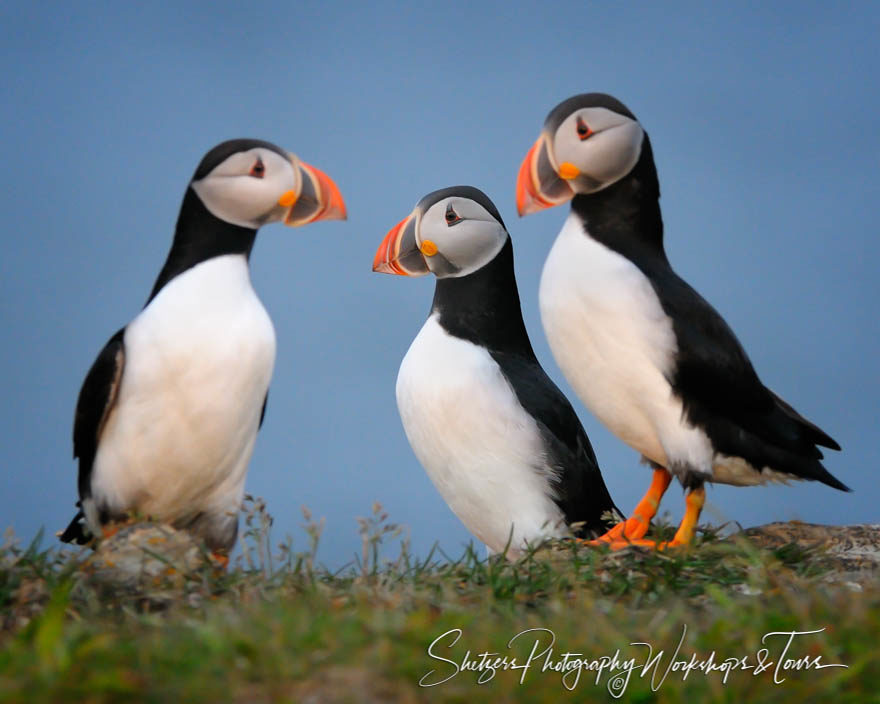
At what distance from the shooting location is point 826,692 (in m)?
2.75

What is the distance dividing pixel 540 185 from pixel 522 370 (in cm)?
98

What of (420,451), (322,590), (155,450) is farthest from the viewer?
(420,451)

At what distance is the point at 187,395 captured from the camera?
449cm

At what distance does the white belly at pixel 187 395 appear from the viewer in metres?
4.50

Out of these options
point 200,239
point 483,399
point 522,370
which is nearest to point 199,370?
point 200,239

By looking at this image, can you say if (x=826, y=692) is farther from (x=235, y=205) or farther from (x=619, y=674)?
(x=235, y=205)

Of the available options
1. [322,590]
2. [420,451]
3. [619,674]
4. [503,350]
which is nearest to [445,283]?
[503,350]

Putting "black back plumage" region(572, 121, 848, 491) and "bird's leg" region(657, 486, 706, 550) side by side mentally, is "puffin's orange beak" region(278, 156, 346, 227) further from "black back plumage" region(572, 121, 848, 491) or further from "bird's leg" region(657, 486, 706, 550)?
"bird's leg" region(657, 486, 706, 550)

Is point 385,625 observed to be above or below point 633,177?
below

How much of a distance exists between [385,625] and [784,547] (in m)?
2.89

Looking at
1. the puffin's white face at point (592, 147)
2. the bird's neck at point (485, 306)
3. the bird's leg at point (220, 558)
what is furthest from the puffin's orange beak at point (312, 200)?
the bird's leg at point (220, 558)

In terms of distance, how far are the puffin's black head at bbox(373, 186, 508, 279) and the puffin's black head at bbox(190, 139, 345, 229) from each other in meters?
0.73

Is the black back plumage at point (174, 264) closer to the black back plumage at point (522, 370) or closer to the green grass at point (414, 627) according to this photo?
the green grass at point (414, 627)

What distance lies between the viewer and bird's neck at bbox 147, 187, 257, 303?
4.77 metres
